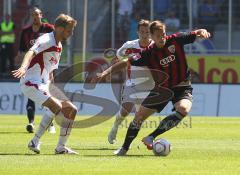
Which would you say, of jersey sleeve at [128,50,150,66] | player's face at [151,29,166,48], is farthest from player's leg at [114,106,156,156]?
player's face at [151,29,166,48]

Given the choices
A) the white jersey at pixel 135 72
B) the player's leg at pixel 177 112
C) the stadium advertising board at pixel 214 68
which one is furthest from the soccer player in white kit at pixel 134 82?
the stadium advertising board at pixel 214 68

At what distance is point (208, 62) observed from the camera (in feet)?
99.6

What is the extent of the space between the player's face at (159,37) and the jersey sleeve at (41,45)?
5.66ft

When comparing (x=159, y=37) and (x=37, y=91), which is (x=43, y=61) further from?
(x=159, y=37)

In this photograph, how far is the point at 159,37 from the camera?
→ 12789 mm

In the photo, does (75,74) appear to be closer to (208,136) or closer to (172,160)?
(208,136)

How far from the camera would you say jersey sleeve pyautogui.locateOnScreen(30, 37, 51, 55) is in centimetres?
1274

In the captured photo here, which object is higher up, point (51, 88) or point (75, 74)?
point (51, 88)

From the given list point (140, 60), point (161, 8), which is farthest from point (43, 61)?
point (161, 8)

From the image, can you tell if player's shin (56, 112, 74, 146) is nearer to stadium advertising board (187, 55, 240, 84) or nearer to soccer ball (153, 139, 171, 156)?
Result: soccer ball (153, 139, 171, 156)

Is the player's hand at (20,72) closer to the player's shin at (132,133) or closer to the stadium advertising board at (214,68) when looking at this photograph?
the player's shin at (132,133)

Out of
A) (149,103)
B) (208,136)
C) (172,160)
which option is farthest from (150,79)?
(172,160)

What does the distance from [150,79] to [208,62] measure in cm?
1446

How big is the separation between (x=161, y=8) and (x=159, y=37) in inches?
746
